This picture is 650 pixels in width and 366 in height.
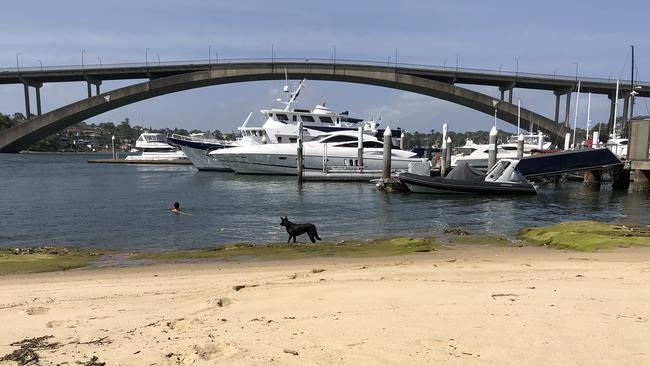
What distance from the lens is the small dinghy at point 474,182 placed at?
28281 mm

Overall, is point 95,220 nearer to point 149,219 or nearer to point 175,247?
point 149,219

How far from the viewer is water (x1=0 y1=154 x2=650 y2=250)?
15586 mm

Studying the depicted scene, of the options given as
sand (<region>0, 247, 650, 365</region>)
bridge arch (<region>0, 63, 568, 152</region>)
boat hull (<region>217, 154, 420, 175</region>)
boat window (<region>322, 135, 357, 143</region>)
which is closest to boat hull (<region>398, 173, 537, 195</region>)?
boat hull (<region>217, 154, 420, 175</region>)

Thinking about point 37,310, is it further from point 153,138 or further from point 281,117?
point 153,138

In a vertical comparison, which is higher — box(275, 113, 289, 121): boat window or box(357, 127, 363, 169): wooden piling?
box(275, 113, 289, 121): boat window

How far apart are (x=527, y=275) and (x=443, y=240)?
6.94 m

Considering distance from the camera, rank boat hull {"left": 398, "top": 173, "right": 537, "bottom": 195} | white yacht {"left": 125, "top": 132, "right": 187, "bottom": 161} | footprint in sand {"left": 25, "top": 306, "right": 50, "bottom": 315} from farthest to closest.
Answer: white yacht {"left": 125, "top": 132, "right": 187, "bottom": 161} < boat hull {"left": 398, "top": 173, "right": 537, "bottom": 195} < footprint in sand {"left": 25, "top": 306, "right": 50, "bottom": 315}

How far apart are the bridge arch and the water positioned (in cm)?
4642

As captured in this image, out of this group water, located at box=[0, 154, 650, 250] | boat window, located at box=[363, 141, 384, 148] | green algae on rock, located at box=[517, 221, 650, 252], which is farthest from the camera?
boat window, located at box=[363, 141, 384, 148]

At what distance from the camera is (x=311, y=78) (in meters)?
80.9

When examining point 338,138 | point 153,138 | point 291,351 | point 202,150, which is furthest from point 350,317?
point 153,138

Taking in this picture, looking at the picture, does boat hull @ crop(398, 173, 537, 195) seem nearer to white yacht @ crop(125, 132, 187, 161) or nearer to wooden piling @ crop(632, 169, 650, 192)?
wooden piling @ crop(632, 169, 650, 192)

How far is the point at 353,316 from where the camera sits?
483 cm

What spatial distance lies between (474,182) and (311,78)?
56491mm
